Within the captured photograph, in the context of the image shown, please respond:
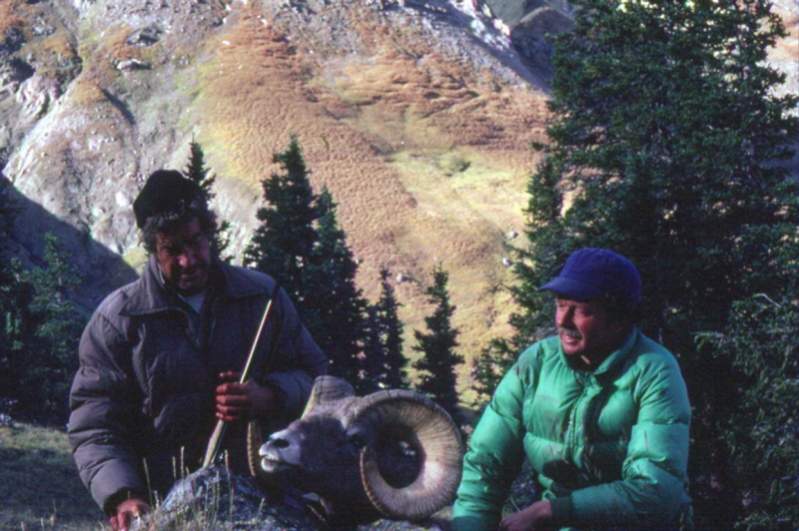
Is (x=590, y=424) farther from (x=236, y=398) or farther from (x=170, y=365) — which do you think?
(x=170, y=365)

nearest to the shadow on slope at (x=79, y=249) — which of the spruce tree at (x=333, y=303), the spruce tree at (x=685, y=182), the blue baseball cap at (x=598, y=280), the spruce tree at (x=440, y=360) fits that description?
the spruce tree at (x=440, y=360)

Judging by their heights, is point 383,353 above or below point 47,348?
below

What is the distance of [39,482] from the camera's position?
2792 centimetres

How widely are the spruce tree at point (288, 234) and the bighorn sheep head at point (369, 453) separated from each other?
30.7 m

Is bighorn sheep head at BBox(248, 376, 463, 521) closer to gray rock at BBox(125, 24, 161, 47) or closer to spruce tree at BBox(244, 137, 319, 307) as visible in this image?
spruce tree at BBox(244, 137, 319, 307)

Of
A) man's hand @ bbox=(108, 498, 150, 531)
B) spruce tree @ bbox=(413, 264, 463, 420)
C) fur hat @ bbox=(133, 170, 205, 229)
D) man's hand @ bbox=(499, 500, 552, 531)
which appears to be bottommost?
spruce tree @ bbox=(413, 264, 463, 420)

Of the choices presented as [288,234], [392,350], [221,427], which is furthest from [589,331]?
[392,350]

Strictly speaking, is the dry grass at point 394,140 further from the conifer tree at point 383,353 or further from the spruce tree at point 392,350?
the conifer tree at point 383,353

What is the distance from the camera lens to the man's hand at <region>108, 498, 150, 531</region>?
16.6 ft

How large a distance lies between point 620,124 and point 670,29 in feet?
13.8

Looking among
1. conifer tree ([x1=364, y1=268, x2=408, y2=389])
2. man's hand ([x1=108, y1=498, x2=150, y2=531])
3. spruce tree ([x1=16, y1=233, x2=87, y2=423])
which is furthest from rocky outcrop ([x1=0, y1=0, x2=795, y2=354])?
man's hand ([x1=108, y1=498, x2=150, y2=531])

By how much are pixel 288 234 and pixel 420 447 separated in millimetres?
32456

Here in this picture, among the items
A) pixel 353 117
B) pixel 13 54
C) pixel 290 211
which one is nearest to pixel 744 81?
pixel 290 211

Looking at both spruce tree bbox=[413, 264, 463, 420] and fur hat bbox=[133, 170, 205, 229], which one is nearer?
fur hat bbox=[133, 170, 205, 229]
